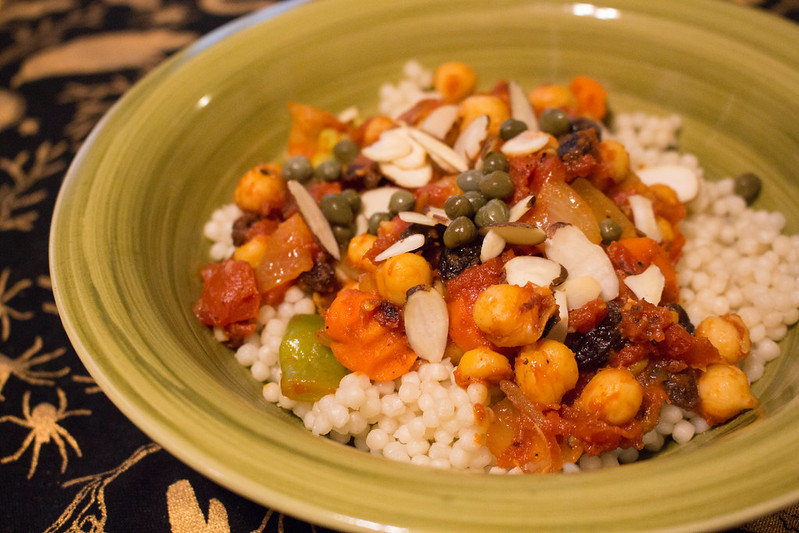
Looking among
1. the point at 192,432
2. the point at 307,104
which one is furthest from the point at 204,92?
the point at 192,432

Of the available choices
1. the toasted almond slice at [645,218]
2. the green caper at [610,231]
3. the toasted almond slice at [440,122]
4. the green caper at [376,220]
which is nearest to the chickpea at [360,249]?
the green caper at [376,220]

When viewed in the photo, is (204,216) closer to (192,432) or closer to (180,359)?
(180,359)

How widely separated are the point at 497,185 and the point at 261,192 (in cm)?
116

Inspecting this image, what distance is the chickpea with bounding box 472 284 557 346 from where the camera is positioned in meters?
2.17

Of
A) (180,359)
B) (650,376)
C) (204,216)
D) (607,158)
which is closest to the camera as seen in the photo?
(180,359)

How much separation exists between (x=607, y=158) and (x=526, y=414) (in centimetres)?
130

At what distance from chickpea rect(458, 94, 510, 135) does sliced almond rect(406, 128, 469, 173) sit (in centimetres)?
25

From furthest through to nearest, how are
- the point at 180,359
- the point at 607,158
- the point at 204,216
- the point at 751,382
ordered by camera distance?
the point at 204,216 → the point at 607,158 → the point at 751,382 → the point at 180,359

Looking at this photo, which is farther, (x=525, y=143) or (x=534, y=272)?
(x=525, y=143)

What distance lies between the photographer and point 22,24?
17.0ft

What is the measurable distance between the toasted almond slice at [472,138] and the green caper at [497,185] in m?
0.33

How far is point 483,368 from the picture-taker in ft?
7.42

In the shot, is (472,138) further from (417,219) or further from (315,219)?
(315,219)

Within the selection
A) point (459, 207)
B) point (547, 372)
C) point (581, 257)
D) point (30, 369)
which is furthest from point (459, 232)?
point (30, 369)
